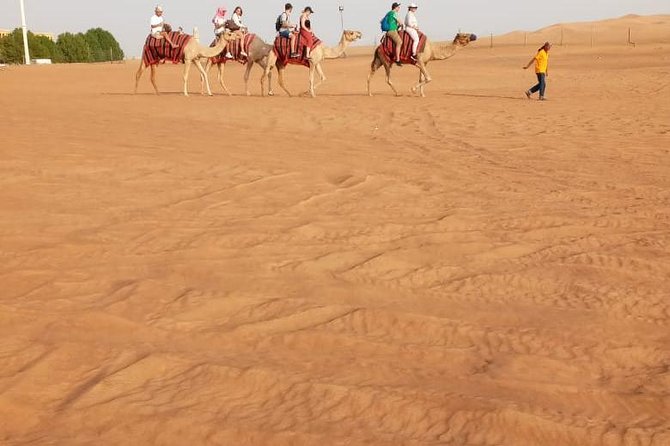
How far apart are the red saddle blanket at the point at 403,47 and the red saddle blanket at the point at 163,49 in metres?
5.31

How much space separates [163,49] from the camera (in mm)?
20391

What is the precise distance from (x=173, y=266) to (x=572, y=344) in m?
2.42

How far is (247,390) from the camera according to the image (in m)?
3.04

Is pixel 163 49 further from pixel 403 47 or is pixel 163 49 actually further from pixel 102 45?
pixel 102 45

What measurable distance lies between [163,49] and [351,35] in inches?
201

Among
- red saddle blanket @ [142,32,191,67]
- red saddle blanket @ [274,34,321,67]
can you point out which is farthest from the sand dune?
red saddle blanket @ [142,32,191,67]

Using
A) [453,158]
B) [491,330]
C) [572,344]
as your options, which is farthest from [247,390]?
[453,158]

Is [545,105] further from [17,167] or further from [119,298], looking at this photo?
[119,298]

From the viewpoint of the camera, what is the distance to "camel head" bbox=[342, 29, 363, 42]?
2041 centimetres

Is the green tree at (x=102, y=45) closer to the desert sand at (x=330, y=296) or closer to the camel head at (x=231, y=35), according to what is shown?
the camel head at (x=231, y=35)

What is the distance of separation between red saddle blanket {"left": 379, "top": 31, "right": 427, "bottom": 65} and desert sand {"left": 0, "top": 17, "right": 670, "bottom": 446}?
37.1ft

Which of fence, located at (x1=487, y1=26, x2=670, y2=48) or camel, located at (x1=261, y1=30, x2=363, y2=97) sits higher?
fence, located at (x1=487, y1=26, x2=670, y2=48)

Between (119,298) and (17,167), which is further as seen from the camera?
(17,167)

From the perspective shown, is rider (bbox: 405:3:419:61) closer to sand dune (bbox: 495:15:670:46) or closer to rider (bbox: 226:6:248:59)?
rider (bbox: 226:6:248:59)
